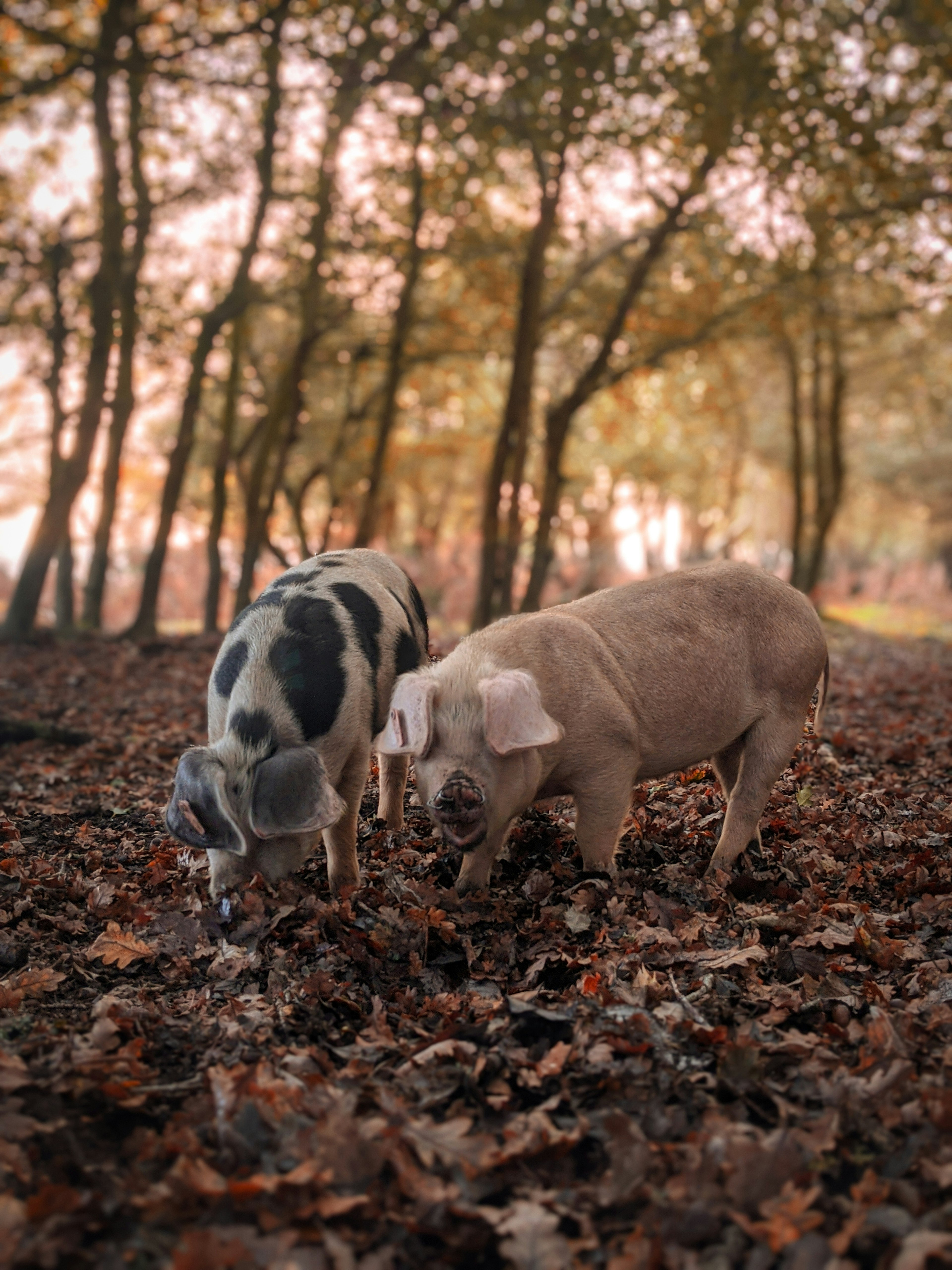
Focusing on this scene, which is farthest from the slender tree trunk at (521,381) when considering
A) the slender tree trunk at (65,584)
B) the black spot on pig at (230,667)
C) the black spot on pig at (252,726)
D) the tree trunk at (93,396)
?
the black spot on pig at (252,726)

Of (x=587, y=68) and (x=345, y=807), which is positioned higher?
(x=587, y=68)

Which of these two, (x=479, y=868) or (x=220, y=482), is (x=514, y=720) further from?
(x=220, y=482)

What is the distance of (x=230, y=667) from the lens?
4.62 metres

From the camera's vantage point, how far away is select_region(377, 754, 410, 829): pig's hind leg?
5.60 m

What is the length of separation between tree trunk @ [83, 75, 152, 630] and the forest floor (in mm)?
12431

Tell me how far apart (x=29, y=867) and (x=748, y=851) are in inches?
142

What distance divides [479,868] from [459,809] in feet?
2.26

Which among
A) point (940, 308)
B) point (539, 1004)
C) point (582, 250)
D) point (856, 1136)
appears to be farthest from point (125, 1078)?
point (940, 308)

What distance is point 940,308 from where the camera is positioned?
22.7 metres

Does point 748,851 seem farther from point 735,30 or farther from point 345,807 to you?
point 735,30

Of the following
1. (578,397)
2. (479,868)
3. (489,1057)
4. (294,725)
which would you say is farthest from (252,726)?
(578,397)

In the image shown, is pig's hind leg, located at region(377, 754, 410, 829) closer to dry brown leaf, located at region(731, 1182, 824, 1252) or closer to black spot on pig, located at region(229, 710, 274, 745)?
black spot on pig, located at region(229, 710, 274, 745)

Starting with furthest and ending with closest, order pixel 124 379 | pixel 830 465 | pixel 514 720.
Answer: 1. pixel 830 465
2. pixel 124 379
3. pixel 514 720

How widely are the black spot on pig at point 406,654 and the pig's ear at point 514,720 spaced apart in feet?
3.29
